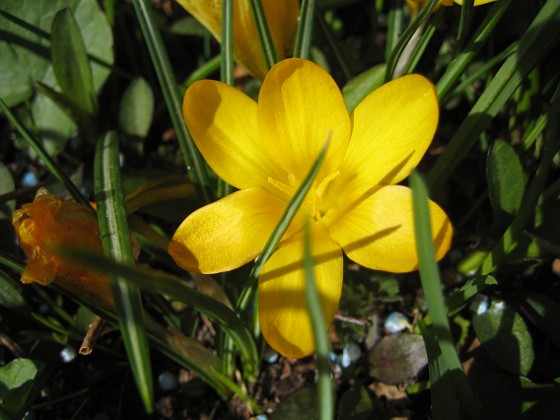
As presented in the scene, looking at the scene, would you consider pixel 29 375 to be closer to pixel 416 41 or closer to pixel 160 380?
pixel 160 380

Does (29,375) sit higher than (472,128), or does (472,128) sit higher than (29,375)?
(472,128)

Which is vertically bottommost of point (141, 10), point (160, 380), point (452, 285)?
point (160, 380)

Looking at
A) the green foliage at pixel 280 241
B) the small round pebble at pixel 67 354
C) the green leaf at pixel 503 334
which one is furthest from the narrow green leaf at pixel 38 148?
the green leaf at pixel 503 334

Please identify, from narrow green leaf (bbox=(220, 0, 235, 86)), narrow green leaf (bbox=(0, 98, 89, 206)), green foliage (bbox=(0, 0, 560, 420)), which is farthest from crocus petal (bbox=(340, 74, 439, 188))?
narrow green leaf (bbox=(0, 98, 89, 206))

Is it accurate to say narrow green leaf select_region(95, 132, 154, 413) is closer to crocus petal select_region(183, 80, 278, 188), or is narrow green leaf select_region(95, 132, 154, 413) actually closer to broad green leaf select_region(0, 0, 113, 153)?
crocus petal select_region(183, 80, 278, 188)

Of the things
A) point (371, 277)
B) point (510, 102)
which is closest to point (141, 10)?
point (371, 277)

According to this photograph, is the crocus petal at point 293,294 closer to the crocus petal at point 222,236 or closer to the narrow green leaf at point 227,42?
the crocus petal at point 222,236
